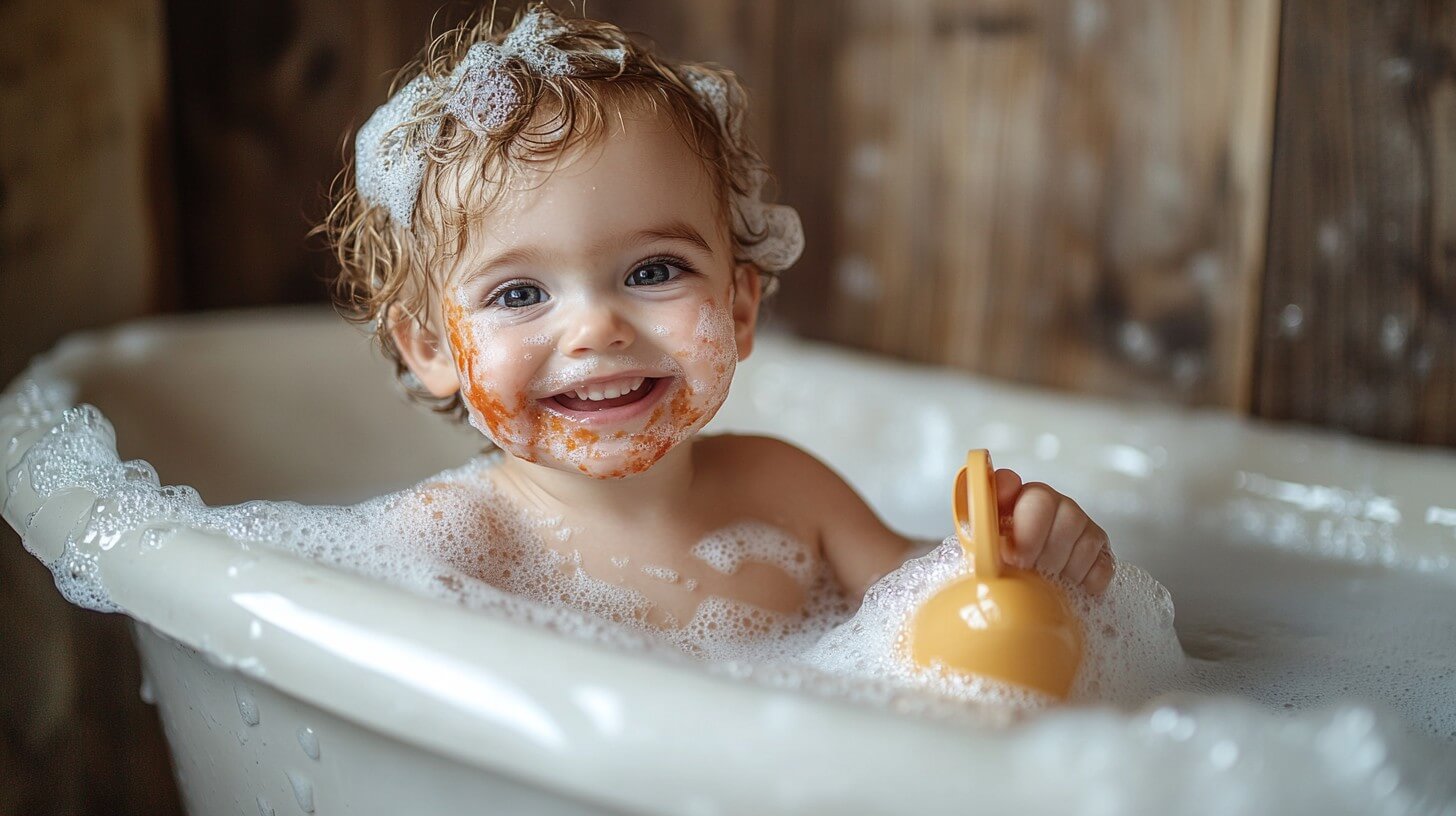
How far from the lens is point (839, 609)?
4.13 ft

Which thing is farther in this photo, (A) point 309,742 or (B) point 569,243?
(B) point 569,243

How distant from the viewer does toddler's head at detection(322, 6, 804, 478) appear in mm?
1021

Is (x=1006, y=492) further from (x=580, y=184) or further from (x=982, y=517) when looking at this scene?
(x=580, y=184)

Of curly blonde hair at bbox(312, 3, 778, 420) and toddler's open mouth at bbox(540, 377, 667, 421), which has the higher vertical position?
curly blonde hair at bbox(312, 3, 778, 420)

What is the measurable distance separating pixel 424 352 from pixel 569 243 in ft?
0.78

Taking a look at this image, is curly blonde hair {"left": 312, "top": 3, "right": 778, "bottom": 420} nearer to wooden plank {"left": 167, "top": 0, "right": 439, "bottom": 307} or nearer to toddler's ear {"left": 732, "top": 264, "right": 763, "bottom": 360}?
toddler's ear {"left": 732, "top": 264, "right": 763, "bottom": 360}

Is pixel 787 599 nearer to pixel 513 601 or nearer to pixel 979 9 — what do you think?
pixel 513 601

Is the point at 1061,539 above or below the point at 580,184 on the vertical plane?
below

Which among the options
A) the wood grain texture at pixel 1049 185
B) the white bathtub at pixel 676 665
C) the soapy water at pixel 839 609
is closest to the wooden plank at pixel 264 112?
the white bathtub at pixel 676 665

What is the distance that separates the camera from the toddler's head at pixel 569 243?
102 cm

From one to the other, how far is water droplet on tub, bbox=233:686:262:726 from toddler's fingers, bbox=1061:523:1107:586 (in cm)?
58

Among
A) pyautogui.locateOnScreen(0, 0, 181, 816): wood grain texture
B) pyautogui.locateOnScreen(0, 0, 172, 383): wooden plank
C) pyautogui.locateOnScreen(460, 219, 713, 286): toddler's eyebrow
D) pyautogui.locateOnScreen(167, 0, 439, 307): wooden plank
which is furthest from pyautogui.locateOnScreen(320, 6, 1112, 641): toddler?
pyautogui.locateOnScreen(167, 0, 439, 307): wooden plank

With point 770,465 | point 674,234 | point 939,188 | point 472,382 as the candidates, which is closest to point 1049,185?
point 939,188

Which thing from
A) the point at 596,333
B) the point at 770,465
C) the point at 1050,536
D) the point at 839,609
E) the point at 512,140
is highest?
the point at 512,140
